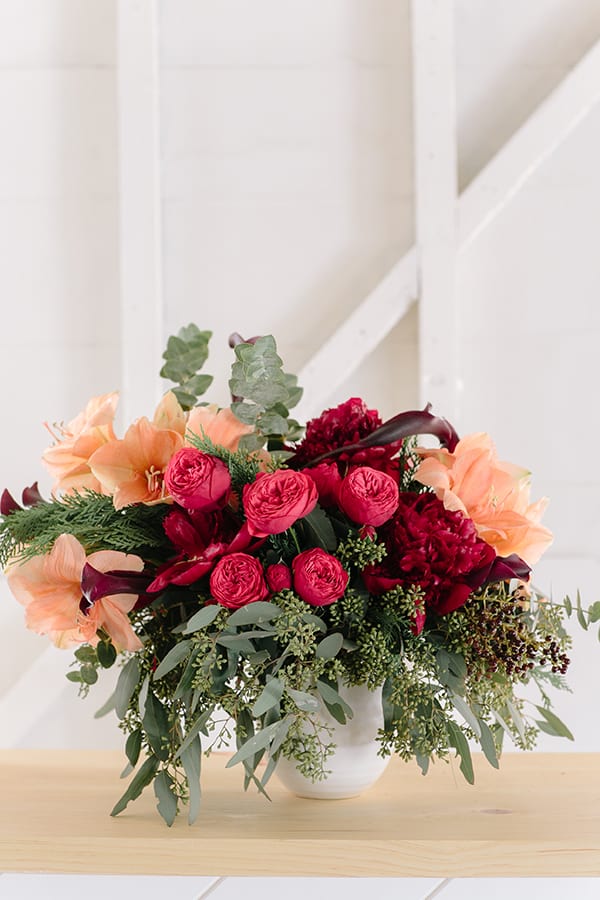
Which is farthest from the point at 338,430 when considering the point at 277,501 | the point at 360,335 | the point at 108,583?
the point at 360,335

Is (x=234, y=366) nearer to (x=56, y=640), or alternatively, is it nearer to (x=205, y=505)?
(x=205, y=505)

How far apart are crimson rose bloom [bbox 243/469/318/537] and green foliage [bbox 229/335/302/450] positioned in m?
0.09

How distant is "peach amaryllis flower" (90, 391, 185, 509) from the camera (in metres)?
0.76

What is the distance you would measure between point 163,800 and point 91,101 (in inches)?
52.5

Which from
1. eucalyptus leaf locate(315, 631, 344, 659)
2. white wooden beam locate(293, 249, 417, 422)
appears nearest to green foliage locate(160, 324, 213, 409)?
eucalyptus leaf locate(315, 631, 344, 659)

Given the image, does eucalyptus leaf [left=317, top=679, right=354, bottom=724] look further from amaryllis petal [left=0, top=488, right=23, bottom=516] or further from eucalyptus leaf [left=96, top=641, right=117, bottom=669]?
amaryllis petal [left=0, top=488, right=23, bottom=516]

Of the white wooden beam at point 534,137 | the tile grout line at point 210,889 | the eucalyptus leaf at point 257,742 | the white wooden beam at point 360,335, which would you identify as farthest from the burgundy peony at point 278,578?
the white wooden beam at point 534,137

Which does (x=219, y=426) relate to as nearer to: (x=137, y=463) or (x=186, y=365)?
(x=137, y=463)

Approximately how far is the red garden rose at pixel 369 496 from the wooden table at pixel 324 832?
0.25 metres

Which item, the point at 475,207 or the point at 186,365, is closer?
the point at 186,365

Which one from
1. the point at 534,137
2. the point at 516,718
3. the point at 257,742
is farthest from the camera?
the point at 534,137

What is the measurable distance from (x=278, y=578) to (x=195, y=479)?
10cm

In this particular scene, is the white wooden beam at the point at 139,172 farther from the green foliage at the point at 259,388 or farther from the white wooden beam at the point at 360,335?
the green foliage at the point at 259,388

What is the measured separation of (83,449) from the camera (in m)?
0.81
